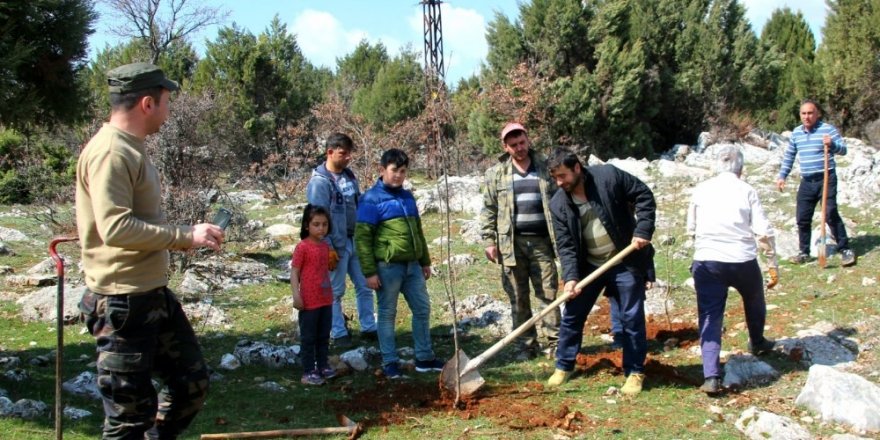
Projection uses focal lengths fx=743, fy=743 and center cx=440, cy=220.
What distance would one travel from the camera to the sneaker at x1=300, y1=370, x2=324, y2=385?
589 cm

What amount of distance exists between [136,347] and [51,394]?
8.86ft

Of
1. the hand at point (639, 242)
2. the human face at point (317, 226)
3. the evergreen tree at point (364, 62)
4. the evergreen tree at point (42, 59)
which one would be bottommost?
the hand at point (639, 242)

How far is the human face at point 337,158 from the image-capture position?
22.6 feet

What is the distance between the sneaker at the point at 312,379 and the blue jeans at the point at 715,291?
2899mm

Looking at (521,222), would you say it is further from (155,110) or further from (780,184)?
(780,184)

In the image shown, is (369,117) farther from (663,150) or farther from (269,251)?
(269,251)

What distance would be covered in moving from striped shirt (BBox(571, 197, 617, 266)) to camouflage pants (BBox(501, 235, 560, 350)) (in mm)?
630

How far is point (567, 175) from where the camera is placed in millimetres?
5246

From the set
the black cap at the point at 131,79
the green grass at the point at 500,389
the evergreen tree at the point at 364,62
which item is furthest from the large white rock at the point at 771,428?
the evergreen tree at the point at 364,62

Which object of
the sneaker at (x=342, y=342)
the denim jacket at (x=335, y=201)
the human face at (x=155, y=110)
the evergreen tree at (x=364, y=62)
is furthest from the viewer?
the evergreen tree at (x=364, y=62)

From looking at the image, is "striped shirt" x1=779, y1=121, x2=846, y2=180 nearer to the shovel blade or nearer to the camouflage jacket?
the camouflage jacket

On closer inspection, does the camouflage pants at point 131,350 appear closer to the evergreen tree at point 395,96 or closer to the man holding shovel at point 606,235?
the man holding shovel at point 606,235

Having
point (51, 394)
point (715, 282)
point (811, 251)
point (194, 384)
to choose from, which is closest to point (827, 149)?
point (811, 251)

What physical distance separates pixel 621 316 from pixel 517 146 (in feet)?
5.18
